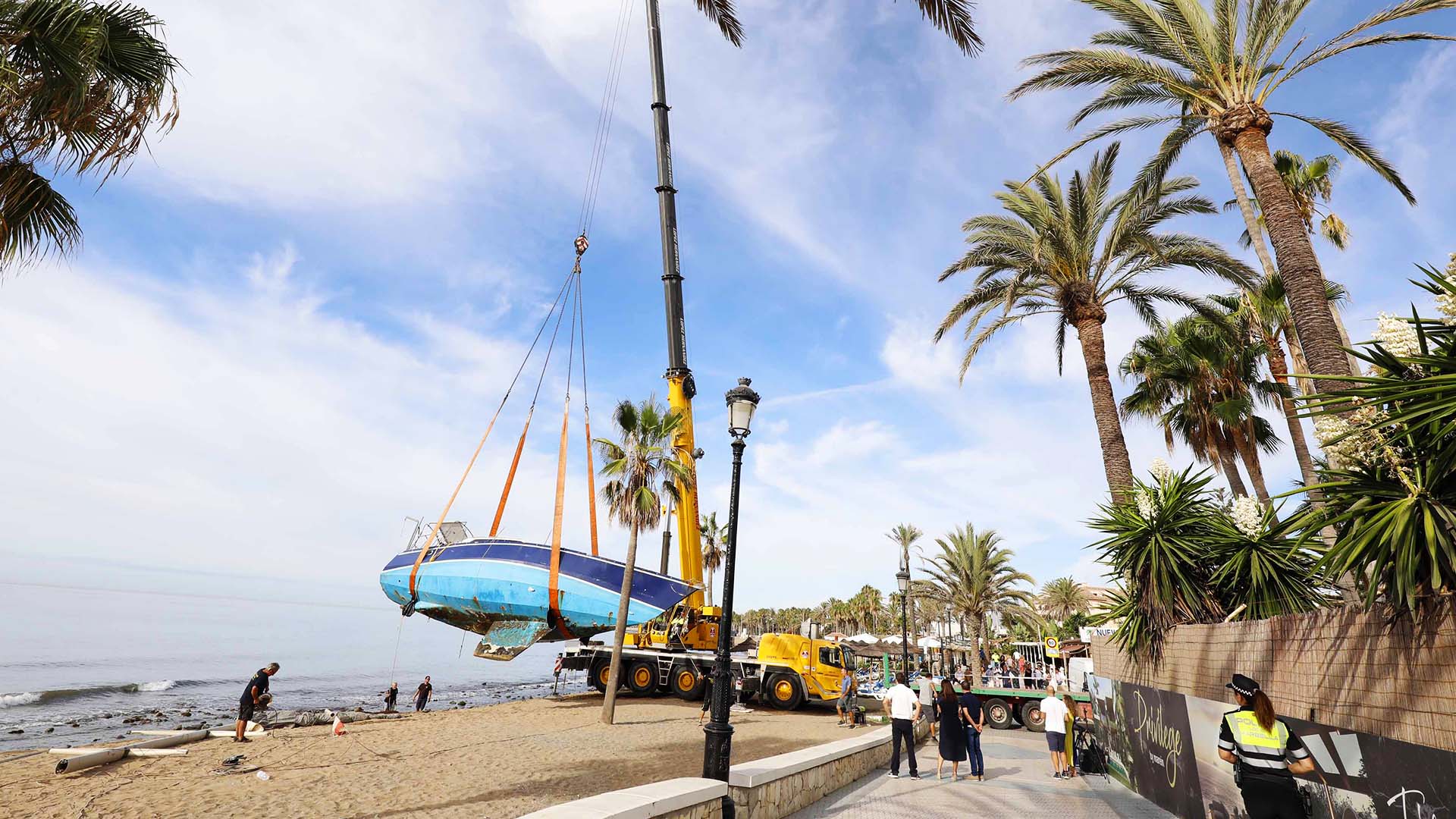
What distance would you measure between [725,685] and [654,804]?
8.82 ft

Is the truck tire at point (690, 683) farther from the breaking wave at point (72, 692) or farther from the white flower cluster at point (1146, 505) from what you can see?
the breaking wave at point (72, 692)

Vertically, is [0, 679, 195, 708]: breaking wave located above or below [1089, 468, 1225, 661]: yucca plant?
below

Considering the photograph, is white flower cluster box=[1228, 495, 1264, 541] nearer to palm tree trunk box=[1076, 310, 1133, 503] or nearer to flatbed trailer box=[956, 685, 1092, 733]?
palm tree trunk box=[1076, 310, 1133, 503]

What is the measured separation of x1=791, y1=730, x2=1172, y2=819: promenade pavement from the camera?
8758 mm

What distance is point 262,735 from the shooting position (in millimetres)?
18078

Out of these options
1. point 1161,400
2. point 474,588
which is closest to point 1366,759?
point 474,588

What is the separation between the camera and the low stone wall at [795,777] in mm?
7410

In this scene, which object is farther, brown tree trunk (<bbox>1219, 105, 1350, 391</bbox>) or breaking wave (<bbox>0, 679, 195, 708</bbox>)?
breaking wave (<bbox>0, 679, 195, 708</bbox>)

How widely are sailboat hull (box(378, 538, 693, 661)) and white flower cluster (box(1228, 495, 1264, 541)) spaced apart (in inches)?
693

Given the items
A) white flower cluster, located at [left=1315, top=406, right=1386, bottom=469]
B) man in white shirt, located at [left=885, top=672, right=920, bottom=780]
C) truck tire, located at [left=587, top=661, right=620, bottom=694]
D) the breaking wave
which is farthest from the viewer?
the breaking wave

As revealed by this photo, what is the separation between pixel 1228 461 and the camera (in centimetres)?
2858

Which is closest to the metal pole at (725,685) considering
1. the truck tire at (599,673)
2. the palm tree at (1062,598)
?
the truck tire at (599,673)

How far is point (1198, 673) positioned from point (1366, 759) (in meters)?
4.24

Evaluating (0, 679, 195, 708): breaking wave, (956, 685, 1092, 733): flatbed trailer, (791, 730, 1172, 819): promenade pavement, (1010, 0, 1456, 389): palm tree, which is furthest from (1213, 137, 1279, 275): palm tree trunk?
(0, 679, 195, 708): breaking wave
